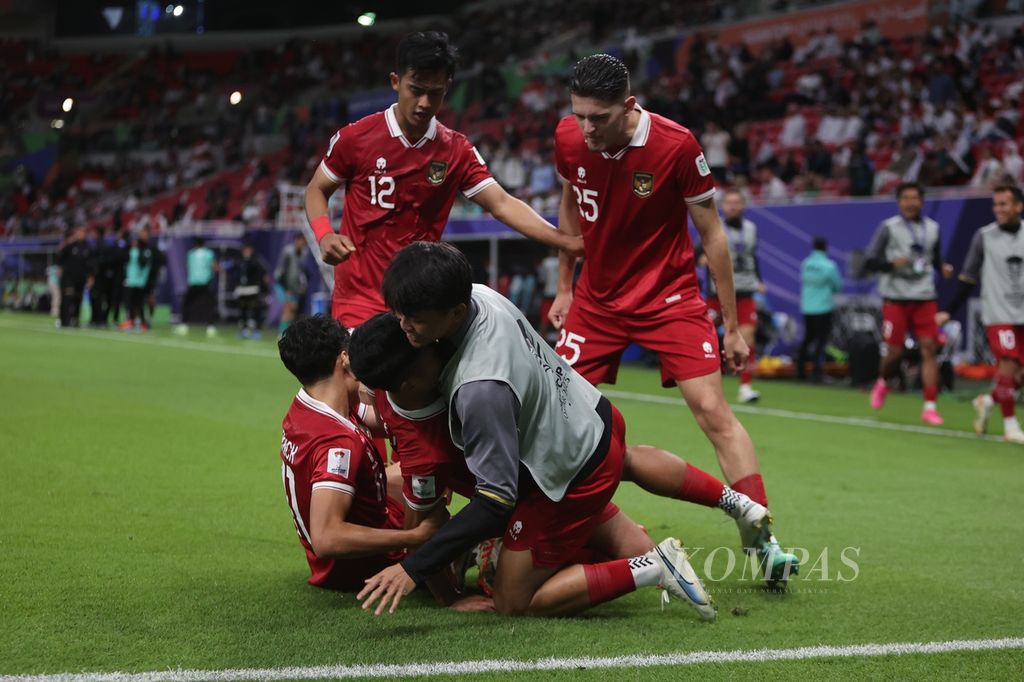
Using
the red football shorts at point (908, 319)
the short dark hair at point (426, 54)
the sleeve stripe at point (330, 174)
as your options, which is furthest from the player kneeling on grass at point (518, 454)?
the red football shorts at point (908, 319)

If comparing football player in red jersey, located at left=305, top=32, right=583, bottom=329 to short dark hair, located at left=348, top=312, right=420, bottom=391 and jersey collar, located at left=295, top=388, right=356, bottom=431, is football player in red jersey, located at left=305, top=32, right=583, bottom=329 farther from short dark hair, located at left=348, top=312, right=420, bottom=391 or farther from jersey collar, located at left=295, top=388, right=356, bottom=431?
short dark hair, located at left=348, top=312, right=420, bottom=391

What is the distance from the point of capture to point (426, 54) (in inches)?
218

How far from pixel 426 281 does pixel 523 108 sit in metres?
29.1

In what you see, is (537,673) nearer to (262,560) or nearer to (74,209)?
(262,560)

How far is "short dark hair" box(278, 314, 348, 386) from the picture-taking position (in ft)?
15.2

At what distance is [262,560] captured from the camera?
529 centimetres

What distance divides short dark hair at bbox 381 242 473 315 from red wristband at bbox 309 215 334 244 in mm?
1835

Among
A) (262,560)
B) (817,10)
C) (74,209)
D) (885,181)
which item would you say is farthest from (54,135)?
(262,560)

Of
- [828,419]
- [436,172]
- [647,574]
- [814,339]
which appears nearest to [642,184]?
[436,172]

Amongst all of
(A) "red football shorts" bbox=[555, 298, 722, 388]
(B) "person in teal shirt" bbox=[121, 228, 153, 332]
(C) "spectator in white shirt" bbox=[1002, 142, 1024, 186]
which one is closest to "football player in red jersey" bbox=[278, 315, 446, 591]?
(A) "red football shorts" bbox=[555, 298, 722, 388]

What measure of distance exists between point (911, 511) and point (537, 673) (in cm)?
381

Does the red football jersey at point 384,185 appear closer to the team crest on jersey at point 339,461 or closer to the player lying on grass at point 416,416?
the team crest on jersey at point 339,461

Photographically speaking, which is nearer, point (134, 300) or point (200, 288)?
point (134, 300)

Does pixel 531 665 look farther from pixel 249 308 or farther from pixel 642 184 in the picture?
pixel 249 308
